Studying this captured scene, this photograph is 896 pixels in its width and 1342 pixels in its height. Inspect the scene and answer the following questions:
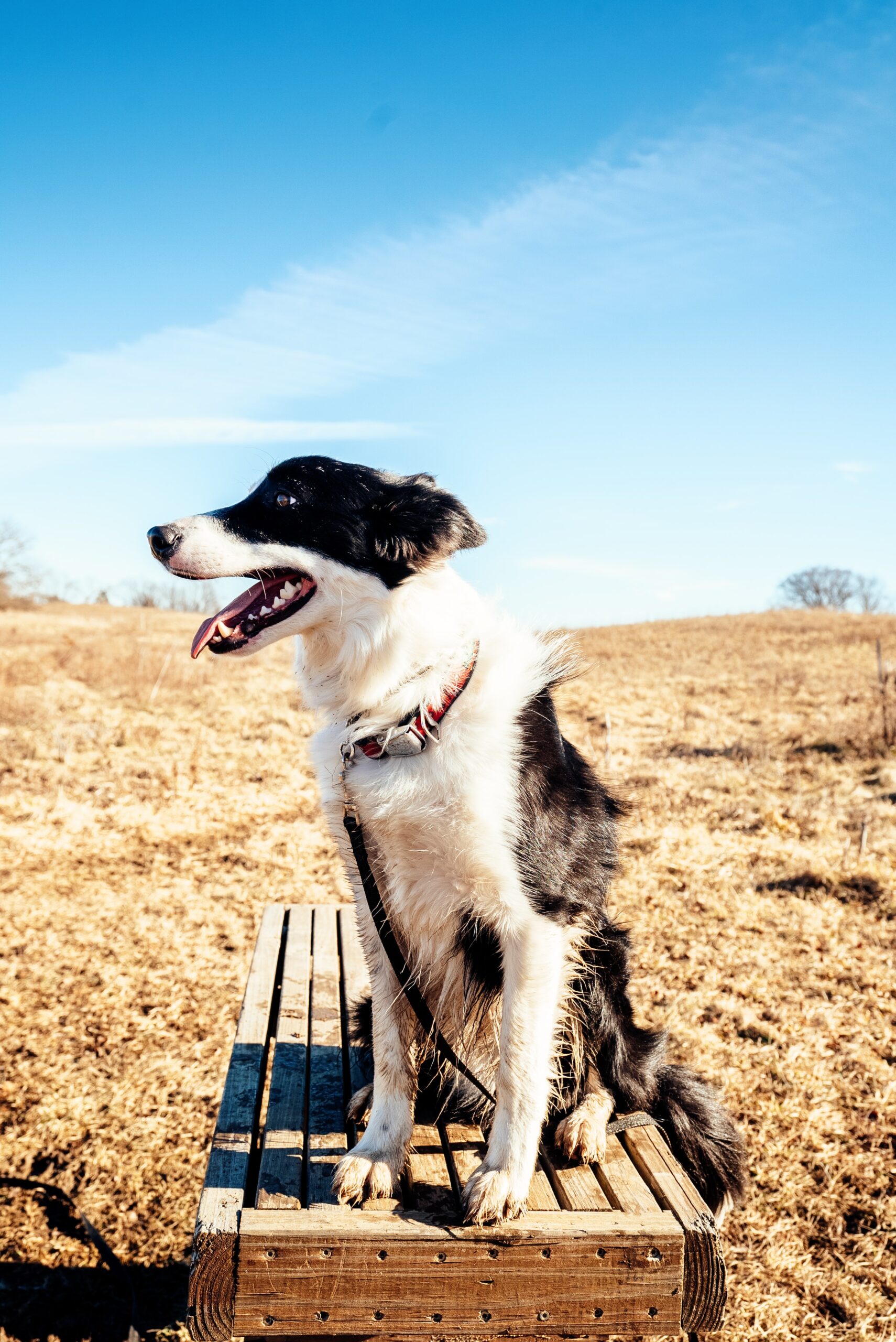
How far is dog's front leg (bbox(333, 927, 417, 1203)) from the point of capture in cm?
200

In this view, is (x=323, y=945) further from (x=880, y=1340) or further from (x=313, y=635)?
(x=880, y=1340)

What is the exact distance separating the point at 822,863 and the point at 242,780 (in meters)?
4.92

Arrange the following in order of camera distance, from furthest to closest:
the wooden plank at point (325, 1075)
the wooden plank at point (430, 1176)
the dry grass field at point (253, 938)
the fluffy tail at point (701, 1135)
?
the dry grass field at point (253, 938) → the fluffy tail at point (701, 1135) → the wooden plank at point (325, 1075) → the wooden plank at point (430, 1176)

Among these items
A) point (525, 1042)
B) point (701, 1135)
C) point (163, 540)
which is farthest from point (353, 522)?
point (701, 1135)

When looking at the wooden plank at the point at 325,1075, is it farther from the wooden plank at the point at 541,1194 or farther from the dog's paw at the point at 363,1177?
the wooden plank at the point at 541,1194

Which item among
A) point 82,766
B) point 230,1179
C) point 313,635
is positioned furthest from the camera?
point 82,766

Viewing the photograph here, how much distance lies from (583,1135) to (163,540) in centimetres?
171

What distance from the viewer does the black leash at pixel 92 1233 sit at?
2.61m

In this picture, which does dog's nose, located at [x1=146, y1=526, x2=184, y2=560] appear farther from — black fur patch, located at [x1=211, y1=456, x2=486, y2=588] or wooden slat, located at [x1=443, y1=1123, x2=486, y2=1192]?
wooden slat, located at [x1=443, y1=1123, x2=486, y2=1192]

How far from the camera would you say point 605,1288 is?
186 centimetres

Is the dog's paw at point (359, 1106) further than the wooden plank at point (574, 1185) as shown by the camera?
Yes

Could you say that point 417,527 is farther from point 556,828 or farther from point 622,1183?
point 622,1183

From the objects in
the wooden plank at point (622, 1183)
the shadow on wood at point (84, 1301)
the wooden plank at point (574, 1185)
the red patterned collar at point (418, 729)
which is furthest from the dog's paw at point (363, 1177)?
the shadow on wood at point (84, 1301)

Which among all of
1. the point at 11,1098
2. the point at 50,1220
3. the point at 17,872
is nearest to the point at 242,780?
the point at 17,872
